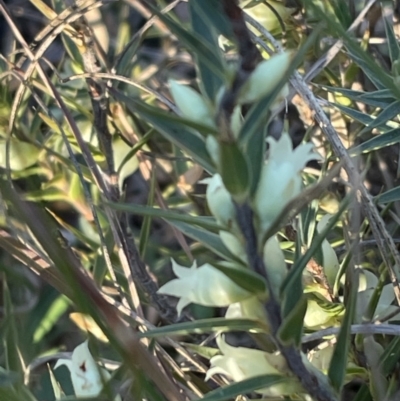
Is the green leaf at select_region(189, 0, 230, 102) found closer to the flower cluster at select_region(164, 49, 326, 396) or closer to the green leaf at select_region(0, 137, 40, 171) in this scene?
the flower cluster at select_region(164, 49, 326, 396)

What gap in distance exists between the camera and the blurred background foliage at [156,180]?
36 cm

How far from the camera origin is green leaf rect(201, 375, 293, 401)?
1.19 feet

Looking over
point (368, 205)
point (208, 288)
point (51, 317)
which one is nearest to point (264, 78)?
point (208, 288)

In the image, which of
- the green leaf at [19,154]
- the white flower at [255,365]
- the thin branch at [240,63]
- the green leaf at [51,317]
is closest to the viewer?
the thin branch at [240,63]

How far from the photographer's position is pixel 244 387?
0.37m

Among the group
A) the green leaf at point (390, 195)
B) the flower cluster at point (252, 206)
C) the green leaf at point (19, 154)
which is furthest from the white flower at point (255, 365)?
the green leaf at point (19, 154)

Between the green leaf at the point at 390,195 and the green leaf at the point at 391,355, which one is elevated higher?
the green leaf at the point at 390,195

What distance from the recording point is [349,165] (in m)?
0.49

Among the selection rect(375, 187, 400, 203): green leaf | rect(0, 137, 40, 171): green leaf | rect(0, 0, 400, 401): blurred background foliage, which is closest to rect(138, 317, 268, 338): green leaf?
rect(0, 0, 400, 401): blurred background foliage

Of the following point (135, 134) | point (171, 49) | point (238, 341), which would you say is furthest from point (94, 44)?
point (238, 341)

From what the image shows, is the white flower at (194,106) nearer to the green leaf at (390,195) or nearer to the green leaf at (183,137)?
the green leaf at (183,137)

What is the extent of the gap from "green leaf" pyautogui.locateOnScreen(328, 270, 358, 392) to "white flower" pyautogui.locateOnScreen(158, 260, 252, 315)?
0.06 m

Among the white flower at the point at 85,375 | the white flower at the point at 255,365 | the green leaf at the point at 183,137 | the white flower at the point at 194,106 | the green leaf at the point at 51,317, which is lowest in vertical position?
the green leaf at the point at 51,317

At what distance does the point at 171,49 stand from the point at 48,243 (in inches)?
32.8
